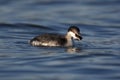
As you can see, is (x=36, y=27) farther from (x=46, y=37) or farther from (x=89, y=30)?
(x=46, y=37)

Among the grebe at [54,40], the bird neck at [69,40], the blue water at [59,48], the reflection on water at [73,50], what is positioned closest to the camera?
the blue water at [59,48]

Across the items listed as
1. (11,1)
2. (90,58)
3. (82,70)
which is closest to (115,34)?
(90,58)

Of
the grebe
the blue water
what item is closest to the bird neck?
the grebe

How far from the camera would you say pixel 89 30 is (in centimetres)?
2709

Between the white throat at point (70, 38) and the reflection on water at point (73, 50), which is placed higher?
the white throat at point (70, 38)

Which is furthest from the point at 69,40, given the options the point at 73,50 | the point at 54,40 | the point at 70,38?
the point at 73,50

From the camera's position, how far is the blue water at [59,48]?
18172 millimetres

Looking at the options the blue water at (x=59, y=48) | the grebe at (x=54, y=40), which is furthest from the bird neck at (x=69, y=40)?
the blue water at (x=59, y=48)

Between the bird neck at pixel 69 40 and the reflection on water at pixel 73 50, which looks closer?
the reflection on water at pixel 73 50

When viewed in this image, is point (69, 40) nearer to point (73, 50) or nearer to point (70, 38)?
point (70, 38)

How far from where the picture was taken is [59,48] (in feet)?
72.9

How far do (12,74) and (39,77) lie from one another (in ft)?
2.66

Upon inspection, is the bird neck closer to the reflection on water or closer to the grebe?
the grebe

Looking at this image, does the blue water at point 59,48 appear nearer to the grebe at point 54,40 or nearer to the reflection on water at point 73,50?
the reflection on water at point 73,50
